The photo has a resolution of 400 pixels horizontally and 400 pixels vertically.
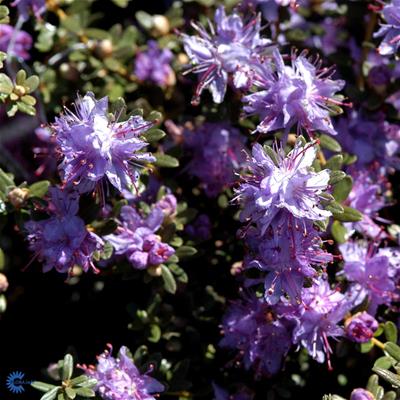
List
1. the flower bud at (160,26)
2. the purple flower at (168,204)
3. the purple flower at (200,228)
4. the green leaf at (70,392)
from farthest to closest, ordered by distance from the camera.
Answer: the flower bud at (160,26) → the purple flower at (200,228) → the purple flower at (168,204) → the green leaf at (70,392)

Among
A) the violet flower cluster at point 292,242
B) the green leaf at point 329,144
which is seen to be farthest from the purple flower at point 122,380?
the green leaf at point 329,144

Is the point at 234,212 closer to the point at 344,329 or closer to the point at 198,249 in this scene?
the point at 198,249

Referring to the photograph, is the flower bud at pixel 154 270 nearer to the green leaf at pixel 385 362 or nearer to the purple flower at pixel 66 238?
the purple flower at pixel 66 238

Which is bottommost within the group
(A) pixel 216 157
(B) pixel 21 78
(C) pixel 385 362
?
(C) pixel 385 362

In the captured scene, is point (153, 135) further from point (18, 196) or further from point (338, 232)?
point (338, 232)

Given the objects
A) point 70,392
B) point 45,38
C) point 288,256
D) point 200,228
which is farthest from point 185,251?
point 45,38

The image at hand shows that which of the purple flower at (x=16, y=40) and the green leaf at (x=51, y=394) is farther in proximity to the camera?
the purple flower at (x=16, y=40)

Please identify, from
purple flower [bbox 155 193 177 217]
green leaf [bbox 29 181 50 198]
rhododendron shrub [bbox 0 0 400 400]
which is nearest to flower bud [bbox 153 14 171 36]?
rhododendron shrub [bbox 0 0 400 400]
